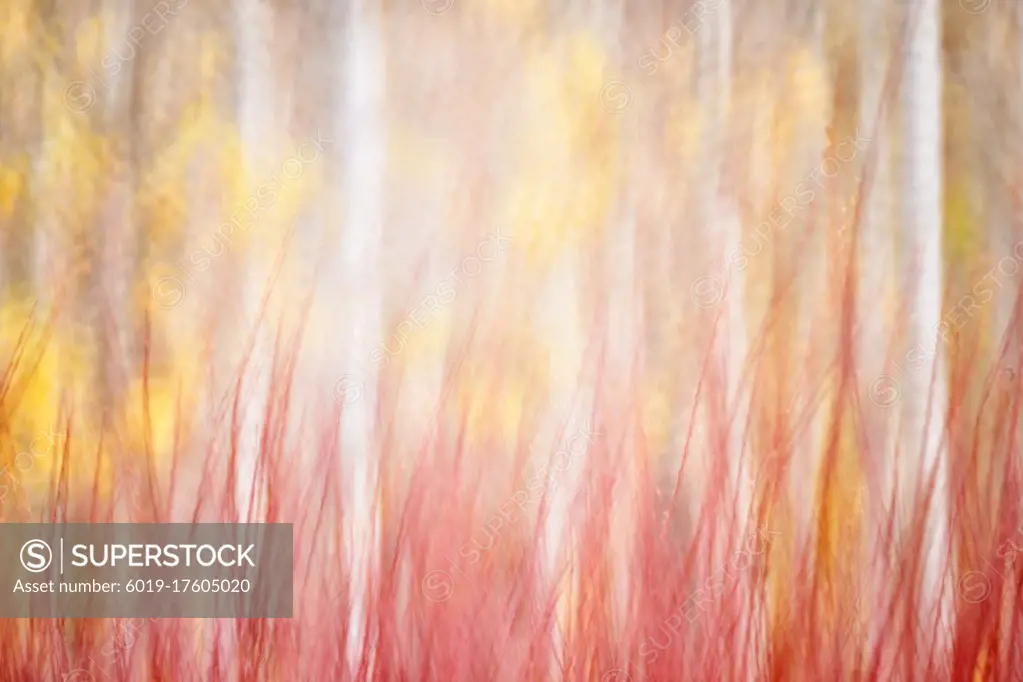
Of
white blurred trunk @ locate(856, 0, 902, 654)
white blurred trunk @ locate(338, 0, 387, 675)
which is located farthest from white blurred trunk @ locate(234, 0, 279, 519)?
white blurred trunk @ locate(856, 0, 902, 654)

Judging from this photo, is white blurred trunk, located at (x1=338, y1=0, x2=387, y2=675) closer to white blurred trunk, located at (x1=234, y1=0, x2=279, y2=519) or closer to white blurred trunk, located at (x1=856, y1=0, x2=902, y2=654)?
white blurred trunk, located at (x1=234, y1=0, x2=279, y2=519)

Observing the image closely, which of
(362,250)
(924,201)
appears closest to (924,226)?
(924,201)

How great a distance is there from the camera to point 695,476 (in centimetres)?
168

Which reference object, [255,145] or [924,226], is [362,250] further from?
[924,226]

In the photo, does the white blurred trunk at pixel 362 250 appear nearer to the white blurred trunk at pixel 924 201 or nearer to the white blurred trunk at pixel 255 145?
the white blurred trunk at pixel 255 145

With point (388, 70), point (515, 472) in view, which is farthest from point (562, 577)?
point (388, 70)

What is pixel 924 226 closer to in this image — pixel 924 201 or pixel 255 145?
pixel 924 201

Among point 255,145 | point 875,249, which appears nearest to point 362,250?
point 255,145

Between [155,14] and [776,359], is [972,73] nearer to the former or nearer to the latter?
[776,359]

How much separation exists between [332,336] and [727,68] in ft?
2.50

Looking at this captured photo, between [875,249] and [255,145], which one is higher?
[255,145]

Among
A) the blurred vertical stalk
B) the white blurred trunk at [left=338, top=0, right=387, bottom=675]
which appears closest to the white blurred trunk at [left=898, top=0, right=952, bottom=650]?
the blurred vertical stalk

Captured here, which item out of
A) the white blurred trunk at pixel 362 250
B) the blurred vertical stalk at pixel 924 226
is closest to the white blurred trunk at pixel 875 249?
the blurred vertical stalk at pixel 924 226

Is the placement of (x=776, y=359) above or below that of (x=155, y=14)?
below
